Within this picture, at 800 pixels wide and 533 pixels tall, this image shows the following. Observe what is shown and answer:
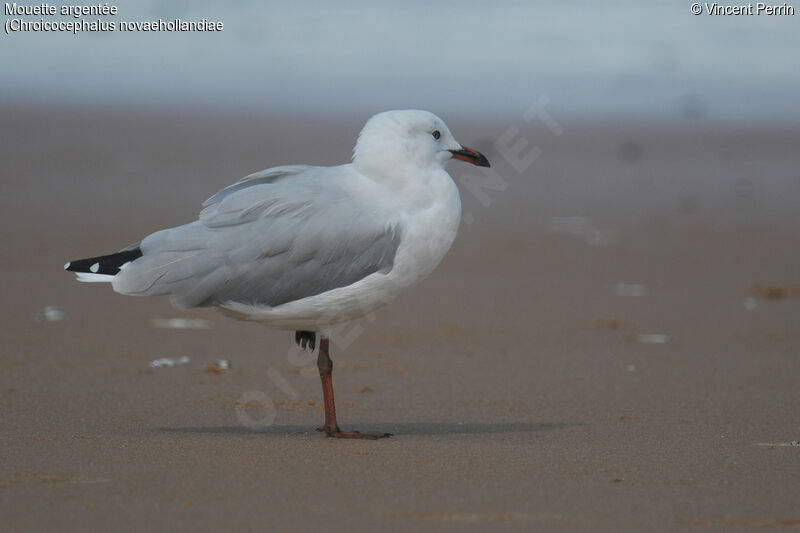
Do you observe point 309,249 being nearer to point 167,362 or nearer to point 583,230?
point 167,362

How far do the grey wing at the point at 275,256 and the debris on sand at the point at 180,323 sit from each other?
3.02m

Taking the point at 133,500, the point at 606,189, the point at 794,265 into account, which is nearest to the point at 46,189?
the point at 606,189

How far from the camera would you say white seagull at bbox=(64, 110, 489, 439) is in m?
5.26

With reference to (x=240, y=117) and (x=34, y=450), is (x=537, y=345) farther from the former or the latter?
(x=240, y=117)

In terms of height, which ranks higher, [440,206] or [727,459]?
[440,206]

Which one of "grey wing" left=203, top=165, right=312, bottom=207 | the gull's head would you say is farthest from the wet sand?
the gull's head

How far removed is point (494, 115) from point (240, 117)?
23.5 feet

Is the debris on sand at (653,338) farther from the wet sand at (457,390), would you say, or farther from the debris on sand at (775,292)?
the debris on sand at (775,292)

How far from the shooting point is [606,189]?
1794cm

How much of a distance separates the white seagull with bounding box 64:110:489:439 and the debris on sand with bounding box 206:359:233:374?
57.9 inches

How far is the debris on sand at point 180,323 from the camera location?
8.33m

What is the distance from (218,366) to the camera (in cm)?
697

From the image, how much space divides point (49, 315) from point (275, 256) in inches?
144

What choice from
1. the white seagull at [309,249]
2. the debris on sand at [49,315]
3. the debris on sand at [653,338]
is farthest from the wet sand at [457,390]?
the white seagull at [309,249]
